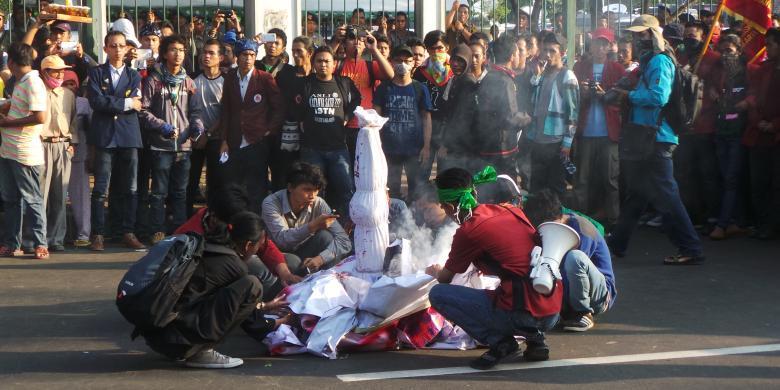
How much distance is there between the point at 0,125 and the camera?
828 cm

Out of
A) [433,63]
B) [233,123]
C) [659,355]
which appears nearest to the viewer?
[659,355]

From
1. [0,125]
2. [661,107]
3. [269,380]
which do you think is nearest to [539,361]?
[269,380]

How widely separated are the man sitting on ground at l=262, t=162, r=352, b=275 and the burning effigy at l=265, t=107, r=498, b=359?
49 centimetres

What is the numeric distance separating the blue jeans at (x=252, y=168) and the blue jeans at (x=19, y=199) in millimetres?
1677

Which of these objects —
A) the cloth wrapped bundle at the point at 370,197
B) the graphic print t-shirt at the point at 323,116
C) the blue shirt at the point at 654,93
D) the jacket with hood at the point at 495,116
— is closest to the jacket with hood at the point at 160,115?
the graphic print t-shirt at the point at 323,116

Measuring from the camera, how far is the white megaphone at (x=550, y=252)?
17.4 feet

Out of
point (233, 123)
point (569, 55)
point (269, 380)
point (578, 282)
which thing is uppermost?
point (569, 55)

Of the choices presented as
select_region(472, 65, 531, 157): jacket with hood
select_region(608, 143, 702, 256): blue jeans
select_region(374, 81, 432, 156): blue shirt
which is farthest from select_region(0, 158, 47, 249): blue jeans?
select_region(608, 143, 702, 256): blue jeans

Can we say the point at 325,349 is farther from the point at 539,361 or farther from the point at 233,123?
the point at 233,123

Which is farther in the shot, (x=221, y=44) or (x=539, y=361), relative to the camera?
(x=221, y=44)

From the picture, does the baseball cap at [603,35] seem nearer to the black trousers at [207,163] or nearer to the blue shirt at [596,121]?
the blue shirt at [596,121]

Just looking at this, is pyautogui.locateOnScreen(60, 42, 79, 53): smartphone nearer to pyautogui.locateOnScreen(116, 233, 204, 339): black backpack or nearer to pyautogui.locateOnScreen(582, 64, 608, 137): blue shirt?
pyautogui.locateOnScreen(582, 64, 608, 137): blue shirt

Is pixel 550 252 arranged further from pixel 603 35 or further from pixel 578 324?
pixel 603 35

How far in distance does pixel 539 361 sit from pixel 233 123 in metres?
4.42
